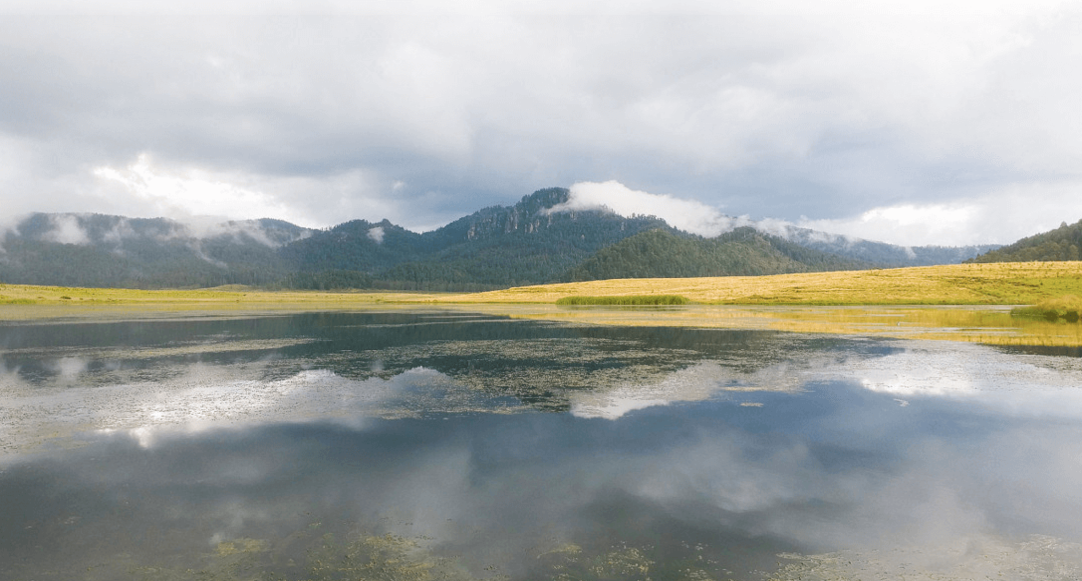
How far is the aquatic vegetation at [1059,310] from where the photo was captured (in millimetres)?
53406

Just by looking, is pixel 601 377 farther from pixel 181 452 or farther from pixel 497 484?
pixel 181 452

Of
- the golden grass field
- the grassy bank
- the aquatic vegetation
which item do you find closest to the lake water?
the golden grass field

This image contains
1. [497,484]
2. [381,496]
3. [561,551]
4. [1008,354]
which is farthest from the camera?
[1008,354]

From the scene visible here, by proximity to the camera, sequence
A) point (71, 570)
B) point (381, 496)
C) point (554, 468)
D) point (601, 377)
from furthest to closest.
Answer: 1. point (601, 377)
2. point (554, 468)
3. point (381, 496)
4. point (71, 570)

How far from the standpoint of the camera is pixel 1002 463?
40.3 ft

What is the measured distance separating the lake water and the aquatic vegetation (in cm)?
4250

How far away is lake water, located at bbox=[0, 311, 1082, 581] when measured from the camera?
8.19 meters

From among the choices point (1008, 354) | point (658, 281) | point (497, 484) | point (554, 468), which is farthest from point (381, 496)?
point (658, 281)

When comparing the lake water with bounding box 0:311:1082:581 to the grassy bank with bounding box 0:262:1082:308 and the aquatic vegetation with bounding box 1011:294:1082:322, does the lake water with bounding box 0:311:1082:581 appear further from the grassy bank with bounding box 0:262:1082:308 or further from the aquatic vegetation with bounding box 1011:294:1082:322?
the grassy bank with bounding box 0:262:1082:308

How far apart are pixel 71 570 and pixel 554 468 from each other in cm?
820

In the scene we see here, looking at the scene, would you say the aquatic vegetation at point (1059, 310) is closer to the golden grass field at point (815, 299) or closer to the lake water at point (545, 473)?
the golden grass field at point (815, 299)

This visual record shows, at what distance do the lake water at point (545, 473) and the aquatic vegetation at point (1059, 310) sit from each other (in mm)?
42499

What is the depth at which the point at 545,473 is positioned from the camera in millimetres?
11766

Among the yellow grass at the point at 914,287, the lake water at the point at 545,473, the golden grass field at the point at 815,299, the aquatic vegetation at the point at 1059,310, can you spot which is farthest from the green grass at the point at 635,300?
the lake water at the point at 545,473
